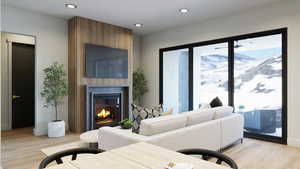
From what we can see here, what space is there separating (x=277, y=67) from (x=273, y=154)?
1.71 metres

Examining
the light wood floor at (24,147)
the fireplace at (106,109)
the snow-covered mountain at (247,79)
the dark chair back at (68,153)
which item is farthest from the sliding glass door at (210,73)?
the dark chair back at (68,153)

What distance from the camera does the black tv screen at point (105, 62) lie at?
4641 mm

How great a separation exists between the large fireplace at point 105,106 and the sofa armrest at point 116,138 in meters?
2.20

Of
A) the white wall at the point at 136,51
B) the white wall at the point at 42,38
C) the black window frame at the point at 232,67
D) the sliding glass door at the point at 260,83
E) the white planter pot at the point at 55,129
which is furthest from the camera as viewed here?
the white wall at the point at 136,51

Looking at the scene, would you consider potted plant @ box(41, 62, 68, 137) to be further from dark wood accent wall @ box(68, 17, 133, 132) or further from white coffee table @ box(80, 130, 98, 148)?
white coffee table @ box(80, 130, 98, 148)

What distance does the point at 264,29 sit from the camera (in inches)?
155

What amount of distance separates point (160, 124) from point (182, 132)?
0.31m

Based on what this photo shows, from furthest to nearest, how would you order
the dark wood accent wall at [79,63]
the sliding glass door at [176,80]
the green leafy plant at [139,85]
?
the green leafy plant at [139,85], the sliding glass door at [176,80], the dark wood accent wall at [79,63]

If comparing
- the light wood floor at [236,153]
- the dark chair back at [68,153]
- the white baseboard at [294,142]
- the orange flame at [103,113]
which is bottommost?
the light wood floor at [236,153]

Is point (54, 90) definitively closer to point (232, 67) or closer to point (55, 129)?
point (55, 129)

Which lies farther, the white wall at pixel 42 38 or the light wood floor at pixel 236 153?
the white wall at pixel 42 38

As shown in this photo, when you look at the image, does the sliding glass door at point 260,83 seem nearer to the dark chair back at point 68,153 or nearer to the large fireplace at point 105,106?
the large fireplace at point 105,106

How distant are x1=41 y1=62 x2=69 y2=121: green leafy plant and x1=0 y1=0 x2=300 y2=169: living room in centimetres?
3

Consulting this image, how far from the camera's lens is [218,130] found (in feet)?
9.88
